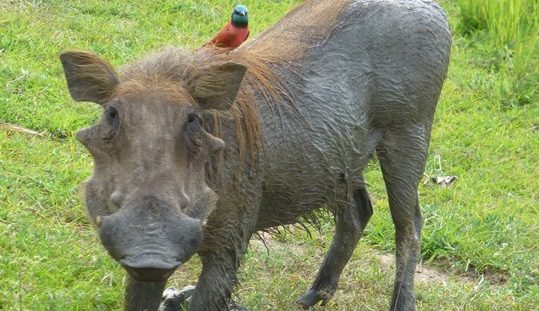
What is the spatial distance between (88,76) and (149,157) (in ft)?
1.52

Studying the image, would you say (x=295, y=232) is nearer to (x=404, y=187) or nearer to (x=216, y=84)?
(x=404, y=187)

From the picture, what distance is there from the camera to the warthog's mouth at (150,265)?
A: 2.88 metres

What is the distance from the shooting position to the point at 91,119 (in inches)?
229

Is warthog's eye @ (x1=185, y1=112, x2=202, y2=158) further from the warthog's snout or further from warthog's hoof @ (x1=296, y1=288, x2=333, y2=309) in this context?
warthog's hoof @ (x1=296, y1=288, x2=333, y2=309)

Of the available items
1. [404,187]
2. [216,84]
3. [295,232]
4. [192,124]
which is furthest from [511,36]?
[192,124]

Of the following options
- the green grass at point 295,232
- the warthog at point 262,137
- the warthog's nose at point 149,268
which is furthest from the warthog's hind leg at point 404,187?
the warthog's nose at point 149,268

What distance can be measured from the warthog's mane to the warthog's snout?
491 mm

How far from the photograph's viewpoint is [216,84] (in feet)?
11.2

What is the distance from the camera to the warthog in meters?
3.08

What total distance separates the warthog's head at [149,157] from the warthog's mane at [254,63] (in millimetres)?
37

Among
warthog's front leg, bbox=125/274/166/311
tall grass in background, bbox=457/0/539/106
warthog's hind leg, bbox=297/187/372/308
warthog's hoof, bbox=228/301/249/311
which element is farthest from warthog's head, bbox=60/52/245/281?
tall grass in background, bbox=457/0/539/106

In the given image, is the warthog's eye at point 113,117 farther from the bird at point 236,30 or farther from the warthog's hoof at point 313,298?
the bird at point 236,30

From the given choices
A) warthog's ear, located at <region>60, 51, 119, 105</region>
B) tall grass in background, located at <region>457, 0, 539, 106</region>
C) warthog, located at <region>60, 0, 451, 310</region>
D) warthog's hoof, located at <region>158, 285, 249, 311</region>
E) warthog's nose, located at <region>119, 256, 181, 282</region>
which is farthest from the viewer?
tall grass in background, located at <region>457, 0, 539, 106</region>

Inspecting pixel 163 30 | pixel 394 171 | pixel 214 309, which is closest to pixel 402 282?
pixel 394 171
